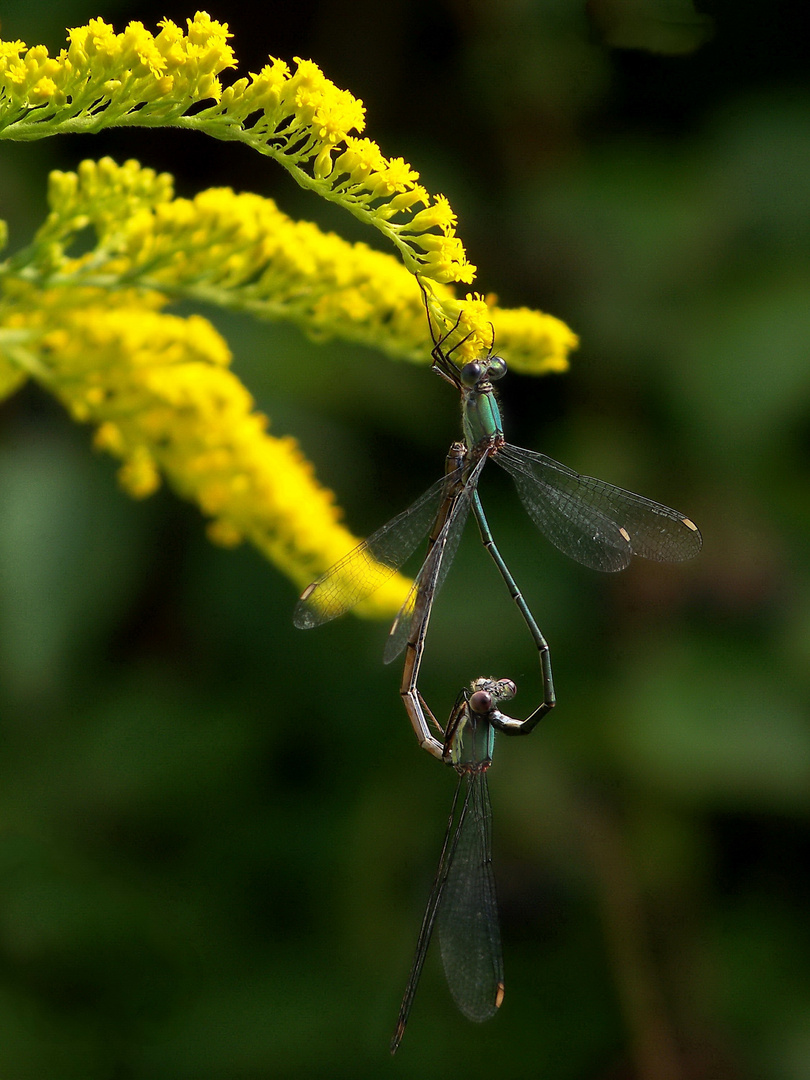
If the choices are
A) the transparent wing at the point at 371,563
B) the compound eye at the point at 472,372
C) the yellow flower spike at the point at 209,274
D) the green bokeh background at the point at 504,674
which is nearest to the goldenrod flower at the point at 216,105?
the yellow flower spike at the point at 209,274

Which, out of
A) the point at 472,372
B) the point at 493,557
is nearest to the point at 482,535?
the point at 493,557

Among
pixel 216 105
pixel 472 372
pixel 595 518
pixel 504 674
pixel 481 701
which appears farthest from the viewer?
pixel 504 674

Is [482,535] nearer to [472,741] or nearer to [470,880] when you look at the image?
[472,741]

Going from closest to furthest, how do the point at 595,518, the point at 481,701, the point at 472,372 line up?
the point at 472,372, the point at 481,701, the point at 595,518

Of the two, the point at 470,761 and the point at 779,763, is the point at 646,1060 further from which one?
the point at 470,761

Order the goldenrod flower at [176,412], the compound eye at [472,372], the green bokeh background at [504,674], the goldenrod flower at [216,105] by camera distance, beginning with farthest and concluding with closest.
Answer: the green bokeh background at [504,674] → the goldenrod flower at [176,412] → the compound eye at [472,372] → the goldenrod flower at [216,105]

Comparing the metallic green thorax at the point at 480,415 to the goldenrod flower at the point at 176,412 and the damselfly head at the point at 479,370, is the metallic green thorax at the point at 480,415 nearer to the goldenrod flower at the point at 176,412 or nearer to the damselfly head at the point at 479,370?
the damselfly head at the point at 479,370

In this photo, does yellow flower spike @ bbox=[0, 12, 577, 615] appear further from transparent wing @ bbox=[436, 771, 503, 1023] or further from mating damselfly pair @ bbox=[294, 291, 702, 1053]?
transparent wing @ bbox=[436, 771, 503, 1023]
